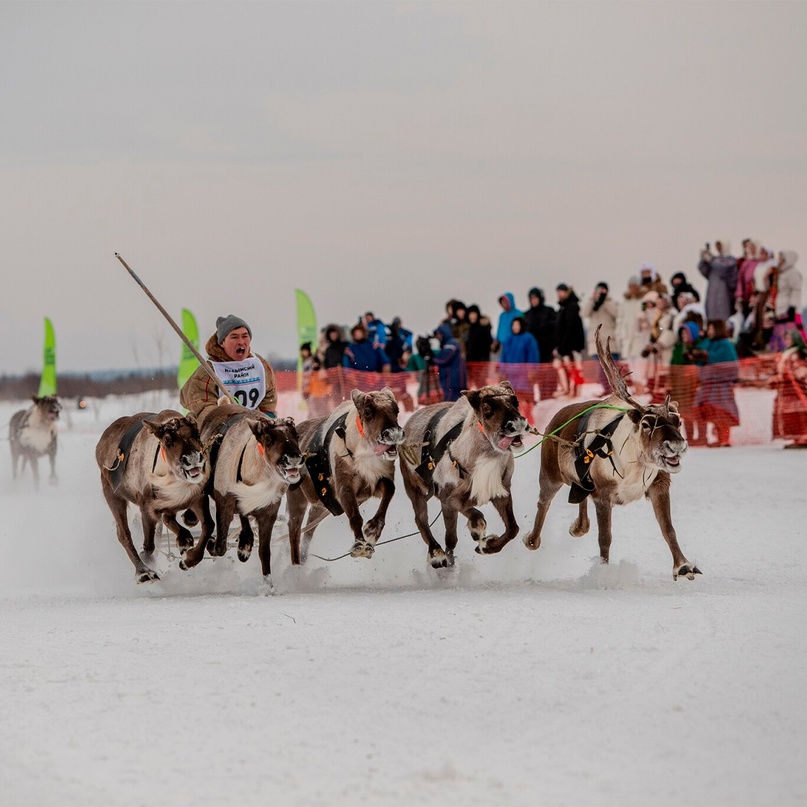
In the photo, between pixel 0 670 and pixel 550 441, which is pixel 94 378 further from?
pixel 0 670

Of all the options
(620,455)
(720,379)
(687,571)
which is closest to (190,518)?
(620,455)

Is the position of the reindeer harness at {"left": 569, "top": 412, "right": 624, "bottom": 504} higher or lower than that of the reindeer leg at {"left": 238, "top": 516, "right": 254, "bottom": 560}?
higher

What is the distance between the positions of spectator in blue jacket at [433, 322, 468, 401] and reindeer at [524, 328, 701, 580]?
777 centimetres

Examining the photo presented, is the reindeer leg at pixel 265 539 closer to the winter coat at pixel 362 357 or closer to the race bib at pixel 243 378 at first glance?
the race bib at pixel 243 378

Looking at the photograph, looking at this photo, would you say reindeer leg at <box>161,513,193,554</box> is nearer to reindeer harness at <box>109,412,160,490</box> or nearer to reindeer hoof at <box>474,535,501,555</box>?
reindeer harness at <box>109,412,160,490</box>

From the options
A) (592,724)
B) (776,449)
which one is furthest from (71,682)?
(776,449)

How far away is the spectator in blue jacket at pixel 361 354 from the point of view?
16.7 meters

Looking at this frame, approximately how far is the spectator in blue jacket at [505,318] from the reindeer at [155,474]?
931cm

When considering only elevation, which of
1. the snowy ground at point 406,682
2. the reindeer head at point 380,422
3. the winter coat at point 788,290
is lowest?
the snowy ground at point 406,682

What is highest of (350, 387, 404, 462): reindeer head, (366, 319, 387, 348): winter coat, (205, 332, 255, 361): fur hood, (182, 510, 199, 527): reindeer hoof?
(366, 319, 387, 348): winter coat

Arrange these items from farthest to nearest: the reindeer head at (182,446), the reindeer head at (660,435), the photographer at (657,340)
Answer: the photographer at (657,340) < the reindeer head at (182,446) < the reindeer head at (660,435)

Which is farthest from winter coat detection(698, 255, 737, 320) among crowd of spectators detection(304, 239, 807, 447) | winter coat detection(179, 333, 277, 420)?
winter coat detection(179, 333, 277, 420)

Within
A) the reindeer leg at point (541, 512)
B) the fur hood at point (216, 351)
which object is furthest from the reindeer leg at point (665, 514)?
the fur hood at point (216, 351)

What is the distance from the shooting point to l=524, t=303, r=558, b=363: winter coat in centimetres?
1661
